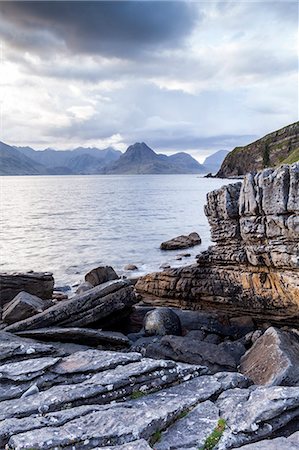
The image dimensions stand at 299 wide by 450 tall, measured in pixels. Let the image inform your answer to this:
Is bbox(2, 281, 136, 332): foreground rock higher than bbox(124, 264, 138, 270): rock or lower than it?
higher

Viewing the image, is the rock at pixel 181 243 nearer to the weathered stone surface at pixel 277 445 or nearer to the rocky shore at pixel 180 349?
the rocky shore at pixel 180 349

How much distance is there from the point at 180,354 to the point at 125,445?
9440mm

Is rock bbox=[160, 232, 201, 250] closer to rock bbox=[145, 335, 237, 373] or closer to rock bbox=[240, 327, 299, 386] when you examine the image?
rock bbox=[145, 335, 237, 373]

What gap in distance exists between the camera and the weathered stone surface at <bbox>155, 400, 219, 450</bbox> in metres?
9.73

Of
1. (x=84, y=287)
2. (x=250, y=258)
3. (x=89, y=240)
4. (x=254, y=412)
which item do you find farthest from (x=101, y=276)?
(x=89, y=240)

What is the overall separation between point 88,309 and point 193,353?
633cm

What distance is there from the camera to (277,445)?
9047 mm

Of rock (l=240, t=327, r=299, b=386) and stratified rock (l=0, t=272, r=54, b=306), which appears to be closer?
rock (l=240, t=327, r=299, b=386)

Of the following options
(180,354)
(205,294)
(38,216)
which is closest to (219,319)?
(205,294)

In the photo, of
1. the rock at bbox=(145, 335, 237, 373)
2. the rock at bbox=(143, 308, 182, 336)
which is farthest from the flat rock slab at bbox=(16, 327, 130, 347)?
the rock at bbox=(143, 308, 182, 336)

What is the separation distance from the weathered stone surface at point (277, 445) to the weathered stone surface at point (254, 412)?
655mm

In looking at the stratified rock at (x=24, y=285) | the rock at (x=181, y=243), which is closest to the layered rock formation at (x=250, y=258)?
the stratified rock at (x=24, y=285)

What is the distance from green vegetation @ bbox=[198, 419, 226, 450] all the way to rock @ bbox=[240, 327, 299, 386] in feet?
16.9

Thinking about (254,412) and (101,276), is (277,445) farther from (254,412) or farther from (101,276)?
(101,276)
